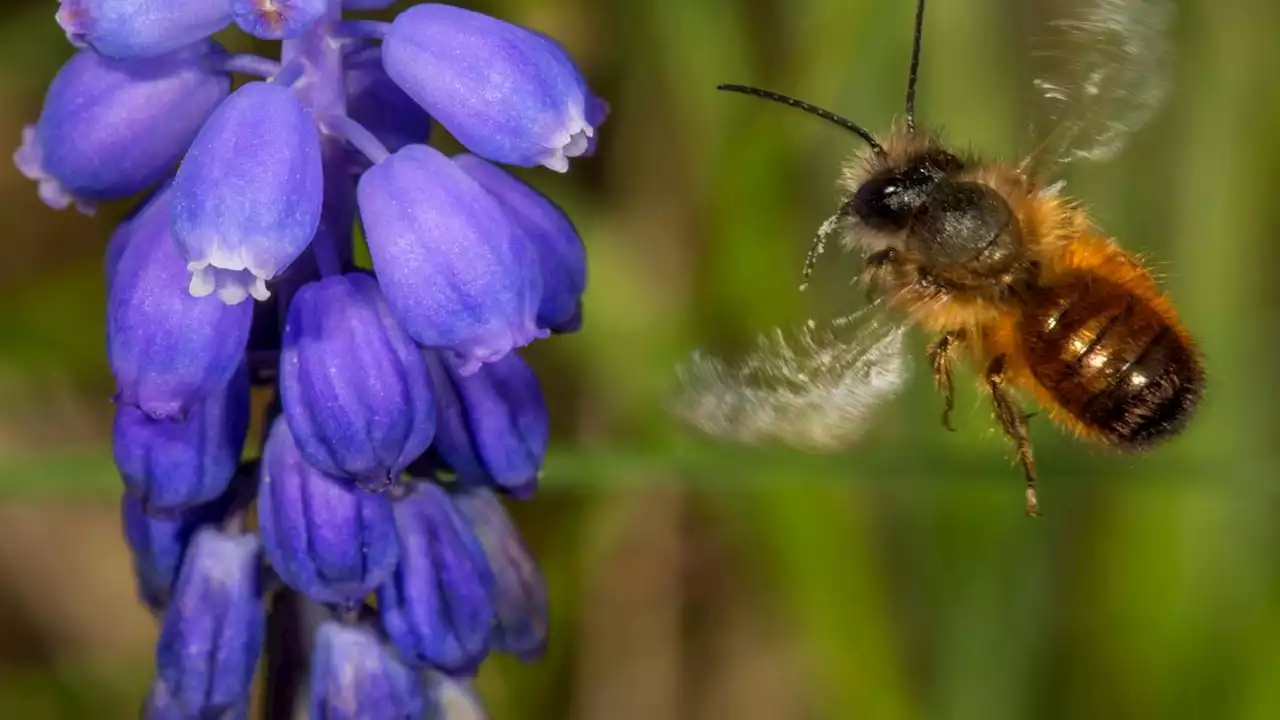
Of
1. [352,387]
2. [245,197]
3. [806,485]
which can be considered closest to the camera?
[245,197]

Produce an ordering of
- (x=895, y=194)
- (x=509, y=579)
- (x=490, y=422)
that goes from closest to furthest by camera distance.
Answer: (x=490, y=422) → (x=509, y=579) → (x=895, y=194)

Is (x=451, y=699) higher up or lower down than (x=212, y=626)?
lower down

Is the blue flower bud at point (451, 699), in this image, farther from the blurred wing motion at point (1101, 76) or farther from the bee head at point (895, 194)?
the blurred wing motion at point (1101, 76)

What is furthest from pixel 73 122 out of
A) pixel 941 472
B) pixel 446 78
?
pixel 941 472

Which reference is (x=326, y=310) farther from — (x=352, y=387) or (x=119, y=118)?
(x=119, y=118)

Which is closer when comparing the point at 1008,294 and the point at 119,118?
the point at 119,118

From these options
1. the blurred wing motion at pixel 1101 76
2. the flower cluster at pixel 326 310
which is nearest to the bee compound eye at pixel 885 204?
the blurred wing motion at pixel 1101 76

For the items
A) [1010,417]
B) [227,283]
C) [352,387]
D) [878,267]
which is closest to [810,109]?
[878,267]
